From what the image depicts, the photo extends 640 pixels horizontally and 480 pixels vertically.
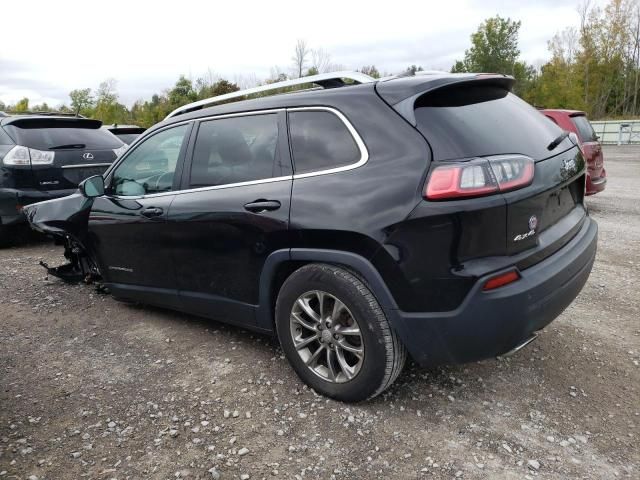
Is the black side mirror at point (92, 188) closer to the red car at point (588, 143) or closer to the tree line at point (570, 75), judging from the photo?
the red car at point (588, 143)

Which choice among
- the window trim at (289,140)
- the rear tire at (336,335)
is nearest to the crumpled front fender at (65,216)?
the window trim at (289,140)

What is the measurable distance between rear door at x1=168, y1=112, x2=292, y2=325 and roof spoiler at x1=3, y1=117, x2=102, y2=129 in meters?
→ 4.23

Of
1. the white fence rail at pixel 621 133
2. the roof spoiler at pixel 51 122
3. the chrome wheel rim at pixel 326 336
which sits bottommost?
the white fence rail at pixel 621 133

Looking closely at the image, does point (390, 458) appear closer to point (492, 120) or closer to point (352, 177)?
point (352, 177)

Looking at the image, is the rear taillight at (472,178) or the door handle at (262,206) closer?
the rear taillight at (472,178)

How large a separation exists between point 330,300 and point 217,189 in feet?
3.53

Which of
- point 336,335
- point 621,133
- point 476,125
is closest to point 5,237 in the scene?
point 336,335

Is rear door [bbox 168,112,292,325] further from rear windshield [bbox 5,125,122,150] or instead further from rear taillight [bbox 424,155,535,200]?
rear windshield [bbox 5,125,122,150]

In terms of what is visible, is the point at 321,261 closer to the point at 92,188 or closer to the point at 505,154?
the point at 505,154

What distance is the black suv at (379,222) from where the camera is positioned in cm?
227

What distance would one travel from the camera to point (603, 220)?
23.8 ft

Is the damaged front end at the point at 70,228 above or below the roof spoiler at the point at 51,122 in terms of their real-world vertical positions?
below

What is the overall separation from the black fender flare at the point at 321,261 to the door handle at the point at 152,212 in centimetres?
105

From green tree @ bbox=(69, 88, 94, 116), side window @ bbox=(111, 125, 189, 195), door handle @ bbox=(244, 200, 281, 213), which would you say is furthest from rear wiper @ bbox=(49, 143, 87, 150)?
green tree @ bbox=(69, 88, 94, 116)
